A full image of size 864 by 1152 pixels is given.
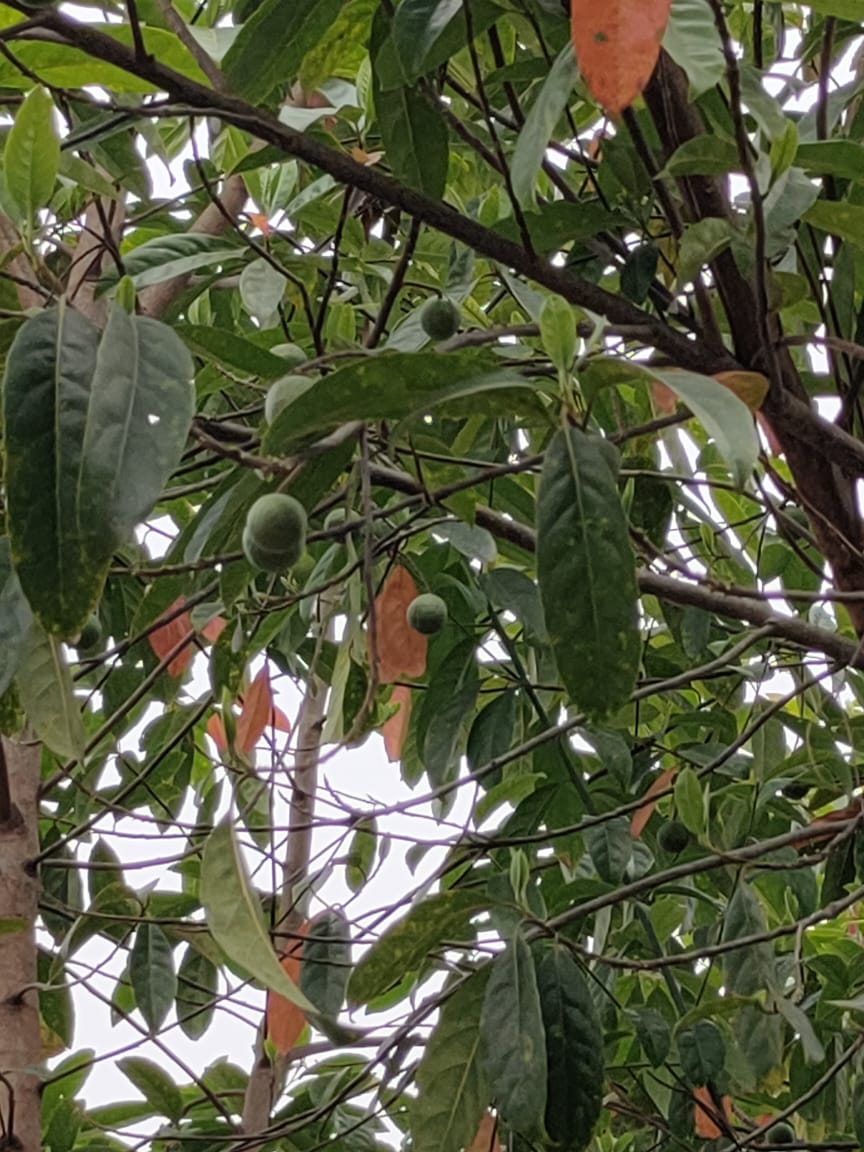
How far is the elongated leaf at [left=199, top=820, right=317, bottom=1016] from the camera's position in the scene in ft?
1.94

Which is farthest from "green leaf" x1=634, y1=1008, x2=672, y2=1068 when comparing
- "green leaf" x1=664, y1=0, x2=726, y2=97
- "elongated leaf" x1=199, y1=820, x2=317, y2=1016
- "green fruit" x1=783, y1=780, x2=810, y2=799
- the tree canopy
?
"green leaf" x1=664, y1=0, x2=726, y2=97

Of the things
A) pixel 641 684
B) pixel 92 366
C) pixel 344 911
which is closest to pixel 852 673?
pixel 641 684

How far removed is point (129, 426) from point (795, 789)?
3.22 feet

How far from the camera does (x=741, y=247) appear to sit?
0.76 metres

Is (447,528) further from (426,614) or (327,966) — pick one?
(327,966)

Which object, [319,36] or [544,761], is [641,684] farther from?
[319,36]

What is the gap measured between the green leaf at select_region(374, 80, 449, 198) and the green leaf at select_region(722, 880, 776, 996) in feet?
2.06

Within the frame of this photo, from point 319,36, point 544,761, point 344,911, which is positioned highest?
point 319,36

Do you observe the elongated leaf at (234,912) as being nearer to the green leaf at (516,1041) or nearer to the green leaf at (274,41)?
the green leaf at (516,1041)

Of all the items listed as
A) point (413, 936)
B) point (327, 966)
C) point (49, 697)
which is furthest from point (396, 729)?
point (49, 697)

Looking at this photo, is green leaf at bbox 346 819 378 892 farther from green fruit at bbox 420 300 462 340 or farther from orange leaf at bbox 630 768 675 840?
green fruit at bbox 420 300 462 340

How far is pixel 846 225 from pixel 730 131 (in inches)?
6.2

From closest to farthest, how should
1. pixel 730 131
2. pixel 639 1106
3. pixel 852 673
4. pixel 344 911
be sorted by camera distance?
pixel 730 131 → pixel 852 673 → pixel 344 911 → pixel 639 1106

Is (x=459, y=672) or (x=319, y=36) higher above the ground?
→ (x=319, y=36)
